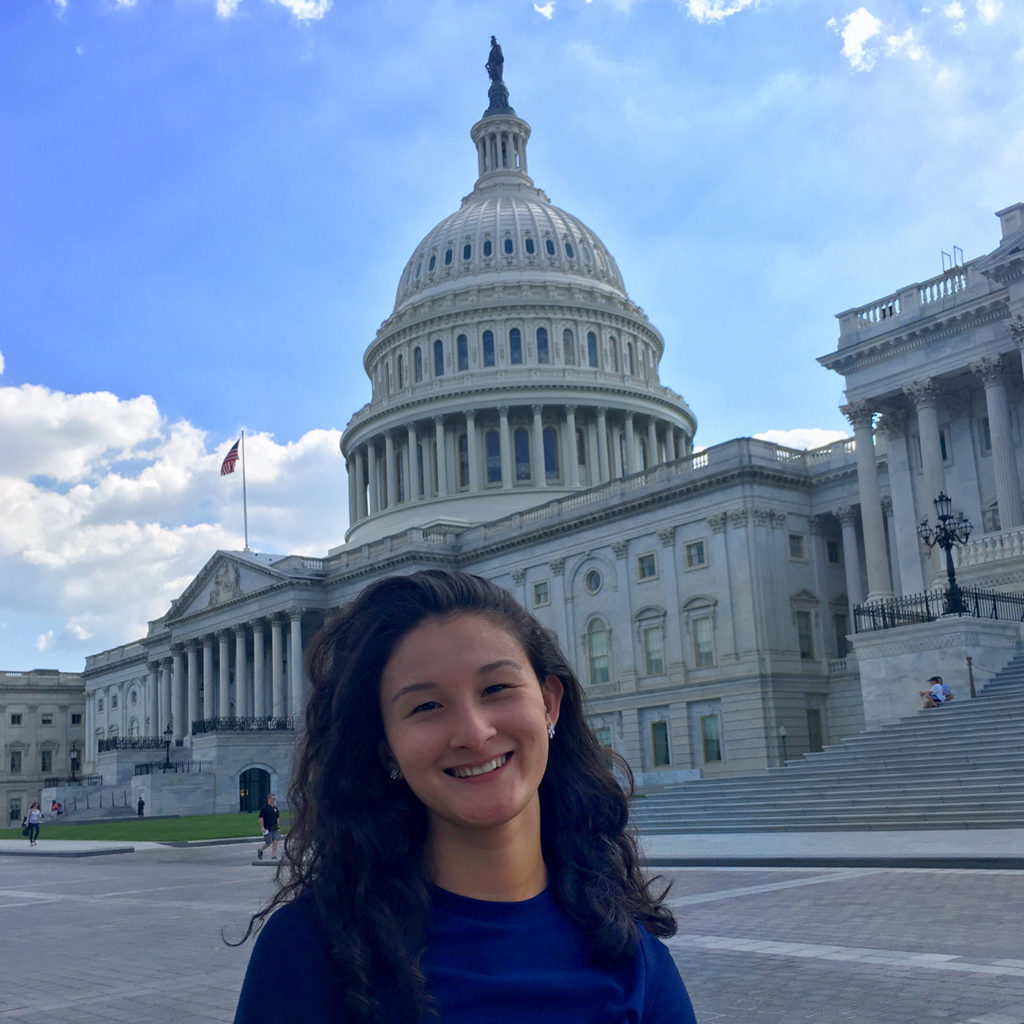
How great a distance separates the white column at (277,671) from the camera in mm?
85000

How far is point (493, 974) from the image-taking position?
2.93 metres

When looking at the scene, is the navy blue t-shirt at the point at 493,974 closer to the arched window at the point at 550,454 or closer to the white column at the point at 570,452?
the white column at the point at 570,452

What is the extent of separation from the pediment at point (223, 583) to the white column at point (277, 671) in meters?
2.94

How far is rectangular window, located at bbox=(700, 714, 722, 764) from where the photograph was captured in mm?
60594

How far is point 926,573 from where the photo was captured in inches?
1854

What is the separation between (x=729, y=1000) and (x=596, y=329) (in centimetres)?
9284

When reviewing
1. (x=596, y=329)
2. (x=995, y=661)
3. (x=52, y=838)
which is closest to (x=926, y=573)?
(x=995, y=661)

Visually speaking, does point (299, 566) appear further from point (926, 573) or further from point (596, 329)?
point (926, 573)

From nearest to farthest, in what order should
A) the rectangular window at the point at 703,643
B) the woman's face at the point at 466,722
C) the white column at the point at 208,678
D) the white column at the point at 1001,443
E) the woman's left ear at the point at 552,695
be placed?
1. the woman's face at the point at 466,722
2. the woman's left ear at the point at 552,695
3. the white column at the point at 1001,443
4. the rectangular window at the point at 703,643
5. the white column at the point at 208,678

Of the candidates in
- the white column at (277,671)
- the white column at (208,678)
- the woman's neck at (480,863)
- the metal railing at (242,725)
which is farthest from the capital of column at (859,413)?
the white column at (208,678)

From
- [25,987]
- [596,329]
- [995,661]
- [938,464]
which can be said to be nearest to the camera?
[25,987]

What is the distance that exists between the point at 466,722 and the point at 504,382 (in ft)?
298

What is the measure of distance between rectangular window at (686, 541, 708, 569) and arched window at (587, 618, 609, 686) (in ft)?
22.5

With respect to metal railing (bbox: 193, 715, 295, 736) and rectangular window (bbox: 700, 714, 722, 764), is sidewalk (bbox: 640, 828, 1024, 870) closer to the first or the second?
rectangular window (bbox: 700, 714, 722, 764)
